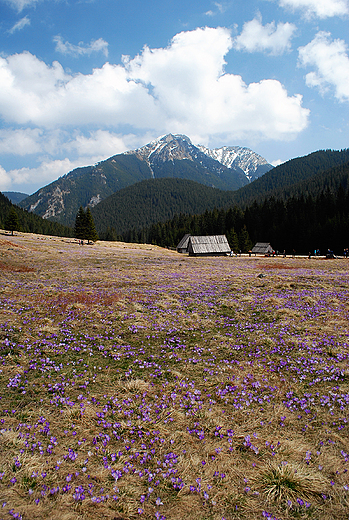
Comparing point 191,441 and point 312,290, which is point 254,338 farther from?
point 312,290

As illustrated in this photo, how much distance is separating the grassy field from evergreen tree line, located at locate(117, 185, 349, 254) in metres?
102

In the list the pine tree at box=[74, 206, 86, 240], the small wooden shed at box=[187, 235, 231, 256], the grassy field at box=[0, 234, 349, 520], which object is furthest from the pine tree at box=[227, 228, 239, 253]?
the grassy field at box=[0, 234, 349, 520]

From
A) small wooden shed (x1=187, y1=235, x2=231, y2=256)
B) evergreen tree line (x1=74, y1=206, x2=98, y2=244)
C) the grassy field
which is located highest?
evergreen tree line (x1=74, y1=206, x2=98, y2=244)

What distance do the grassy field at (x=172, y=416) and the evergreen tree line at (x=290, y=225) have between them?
102 m

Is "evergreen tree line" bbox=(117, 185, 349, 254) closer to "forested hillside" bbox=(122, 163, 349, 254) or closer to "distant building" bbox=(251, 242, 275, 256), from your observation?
"forested hillside" bbox=(122, 163, 349, 254)

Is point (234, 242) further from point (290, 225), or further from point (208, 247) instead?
point (290, 225)

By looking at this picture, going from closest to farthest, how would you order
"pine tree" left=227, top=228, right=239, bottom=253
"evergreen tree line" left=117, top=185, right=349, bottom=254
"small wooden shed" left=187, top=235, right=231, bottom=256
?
"small wooden shed" left=187, top=235, right=231, bottom=256
"evergreen tree line" left=117, top=185, right=349, bottom=254
"pine tree" left=227, top=228, right=239, bottom=253

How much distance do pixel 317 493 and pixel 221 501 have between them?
1.56 metres

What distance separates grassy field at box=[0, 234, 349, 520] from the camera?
3865 millimetres

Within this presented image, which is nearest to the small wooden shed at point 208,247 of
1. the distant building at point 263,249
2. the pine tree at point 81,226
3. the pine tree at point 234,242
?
the pine tree at point 234,242

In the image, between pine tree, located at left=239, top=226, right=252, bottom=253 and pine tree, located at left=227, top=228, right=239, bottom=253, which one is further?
pine tree, located at left=239, top=226, right=252, bottom=253

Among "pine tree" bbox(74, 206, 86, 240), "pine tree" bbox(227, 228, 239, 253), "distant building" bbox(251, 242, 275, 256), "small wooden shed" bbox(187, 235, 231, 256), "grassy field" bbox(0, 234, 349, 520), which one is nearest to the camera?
"grassy field" bbox(0, 234, 349, 520)

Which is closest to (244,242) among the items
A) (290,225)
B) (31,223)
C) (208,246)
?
(290,225)

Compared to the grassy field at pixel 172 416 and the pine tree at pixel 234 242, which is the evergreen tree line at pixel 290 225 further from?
the grassy field at pixel 172 416
